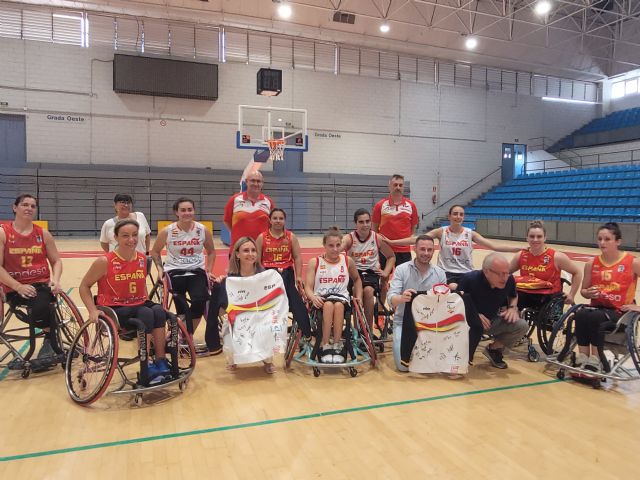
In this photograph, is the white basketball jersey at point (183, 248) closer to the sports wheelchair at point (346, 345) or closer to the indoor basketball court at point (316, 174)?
the indoor basketball court at point (316, 174)

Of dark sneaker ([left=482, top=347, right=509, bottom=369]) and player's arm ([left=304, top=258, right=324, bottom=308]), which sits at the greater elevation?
player's arm ([left=304, top=258, right=324, bottom=308])

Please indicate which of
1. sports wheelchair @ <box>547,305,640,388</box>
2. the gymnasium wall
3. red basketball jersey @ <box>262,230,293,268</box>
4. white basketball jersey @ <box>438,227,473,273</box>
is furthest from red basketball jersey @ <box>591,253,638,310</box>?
the gymnasium wall

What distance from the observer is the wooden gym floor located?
2205 mm

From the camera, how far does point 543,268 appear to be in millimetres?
3916

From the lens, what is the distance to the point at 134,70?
1491 centimetres

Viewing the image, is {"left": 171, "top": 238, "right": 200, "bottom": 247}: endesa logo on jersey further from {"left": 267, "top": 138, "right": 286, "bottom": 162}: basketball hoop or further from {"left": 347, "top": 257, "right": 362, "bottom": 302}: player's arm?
{"left": 267, "top": 138, "right": 286, "bottom": 162}: basketball hoop

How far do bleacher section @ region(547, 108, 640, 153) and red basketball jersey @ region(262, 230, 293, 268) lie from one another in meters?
19.2

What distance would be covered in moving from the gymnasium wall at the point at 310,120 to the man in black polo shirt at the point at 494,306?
1396 centimetres

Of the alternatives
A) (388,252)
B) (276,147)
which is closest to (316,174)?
(276,147)

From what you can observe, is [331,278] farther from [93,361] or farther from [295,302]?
[93,361]

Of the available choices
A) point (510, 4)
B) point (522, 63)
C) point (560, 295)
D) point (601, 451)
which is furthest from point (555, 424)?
point (522, 63)

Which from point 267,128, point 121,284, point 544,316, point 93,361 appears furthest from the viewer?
point 267,128

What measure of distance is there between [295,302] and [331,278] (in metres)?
0.35

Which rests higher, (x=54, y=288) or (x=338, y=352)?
(x=54, y=288)
